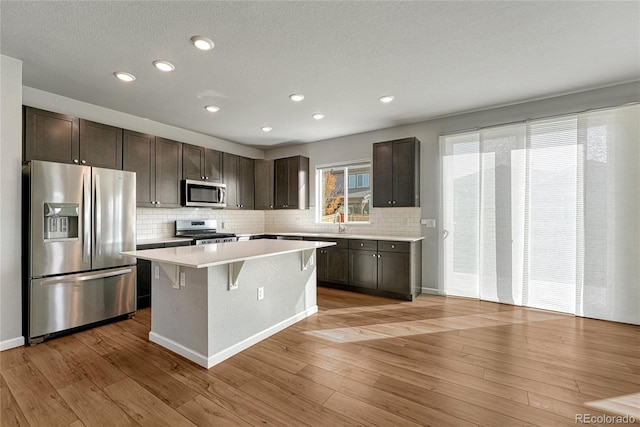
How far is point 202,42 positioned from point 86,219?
2155mm

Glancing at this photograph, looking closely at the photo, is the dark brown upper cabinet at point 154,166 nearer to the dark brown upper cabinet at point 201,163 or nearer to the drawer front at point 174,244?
the dark brown upper cabinet at point 201,163

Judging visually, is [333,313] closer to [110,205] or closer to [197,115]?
[110,205]

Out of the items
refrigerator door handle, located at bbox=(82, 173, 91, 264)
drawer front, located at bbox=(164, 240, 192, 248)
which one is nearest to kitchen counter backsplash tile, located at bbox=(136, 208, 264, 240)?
drawer front, located at bbox=(164, 240, 192, 248)

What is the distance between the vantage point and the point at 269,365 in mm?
2275

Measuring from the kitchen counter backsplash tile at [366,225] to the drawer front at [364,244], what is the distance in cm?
59

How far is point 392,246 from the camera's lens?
4.18m

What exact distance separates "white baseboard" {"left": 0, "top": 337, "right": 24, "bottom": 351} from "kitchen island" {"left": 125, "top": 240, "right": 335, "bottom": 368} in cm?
114

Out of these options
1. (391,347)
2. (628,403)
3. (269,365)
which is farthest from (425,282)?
(269,365)

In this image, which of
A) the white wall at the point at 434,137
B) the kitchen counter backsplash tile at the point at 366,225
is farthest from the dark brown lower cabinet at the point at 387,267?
the kitchen counter backsplash tile at the point at 366,225

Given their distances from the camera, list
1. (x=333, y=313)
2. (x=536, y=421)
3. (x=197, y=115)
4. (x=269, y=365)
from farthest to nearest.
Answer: (x=197, y=115) < (x=333, y=313) < (x=269, y=365) < (x=536, y=421)

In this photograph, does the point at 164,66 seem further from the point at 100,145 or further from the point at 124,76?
the point at 100,145

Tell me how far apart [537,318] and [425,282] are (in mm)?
1441

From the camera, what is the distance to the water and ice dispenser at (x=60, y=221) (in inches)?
107

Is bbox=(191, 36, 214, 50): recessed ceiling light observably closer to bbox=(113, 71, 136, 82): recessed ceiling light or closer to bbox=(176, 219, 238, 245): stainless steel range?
bbox=(113, 71, 136, 82): recessed ceiling light
